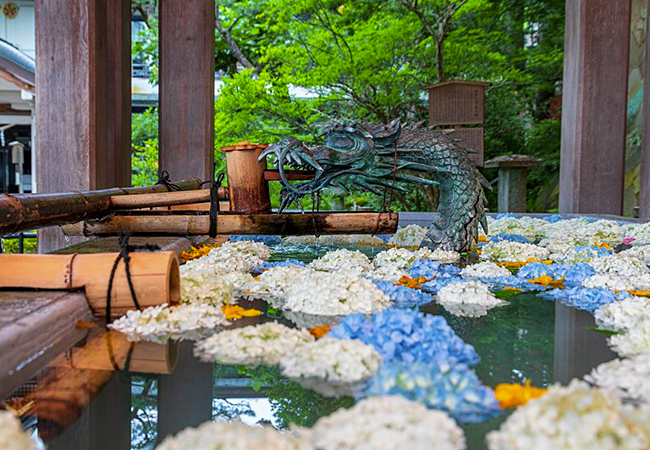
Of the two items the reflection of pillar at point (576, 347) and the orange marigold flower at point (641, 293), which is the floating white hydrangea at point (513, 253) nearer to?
the orange marigold flower at point (641, 293)

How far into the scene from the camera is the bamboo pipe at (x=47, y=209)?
237cm

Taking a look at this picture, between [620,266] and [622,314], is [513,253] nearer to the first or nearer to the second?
[620,266]

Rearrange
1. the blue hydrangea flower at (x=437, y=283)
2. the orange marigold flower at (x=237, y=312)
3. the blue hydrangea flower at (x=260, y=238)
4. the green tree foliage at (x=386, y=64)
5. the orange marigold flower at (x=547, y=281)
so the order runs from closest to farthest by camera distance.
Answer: the orange marigold flower at (x=237, y=312), the blue hydrangea flower at (x=437, y=283), the orange marigold flower at (x=547, y=281), the blue hydrangea flower at (x=260, y=238), the green tree foliage at (x=386, y=64)

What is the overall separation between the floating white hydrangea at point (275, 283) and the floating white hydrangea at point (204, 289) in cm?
27

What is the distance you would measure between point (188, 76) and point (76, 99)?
2217mm

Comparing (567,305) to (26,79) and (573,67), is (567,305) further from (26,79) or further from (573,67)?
(26,79)

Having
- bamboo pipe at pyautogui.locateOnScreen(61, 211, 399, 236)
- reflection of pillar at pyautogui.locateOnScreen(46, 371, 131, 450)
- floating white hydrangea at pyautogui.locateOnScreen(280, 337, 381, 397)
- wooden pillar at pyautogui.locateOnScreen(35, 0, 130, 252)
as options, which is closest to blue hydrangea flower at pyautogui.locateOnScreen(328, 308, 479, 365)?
floating white hydrangea at pyautogui.locateOnScreen(280, 337, 381, 397)

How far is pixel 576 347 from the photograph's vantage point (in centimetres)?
184

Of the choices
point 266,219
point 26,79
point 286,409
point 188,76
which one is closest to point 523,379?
point 286,409

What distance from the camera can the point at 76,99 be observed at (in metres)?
3.93

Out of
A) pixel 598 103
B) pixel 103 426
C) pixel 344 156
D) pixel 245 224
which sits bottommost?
pixel 103 426

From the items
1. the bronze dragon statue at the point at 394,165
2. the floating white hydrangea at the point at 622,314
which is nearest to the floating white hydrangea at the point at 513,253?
the bronze dragon statue at the point at 394,165

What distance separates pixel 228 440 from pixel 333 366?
0.54 metres

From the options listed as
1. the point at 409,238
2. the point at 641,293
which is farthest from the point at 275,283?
the point at 409,238
